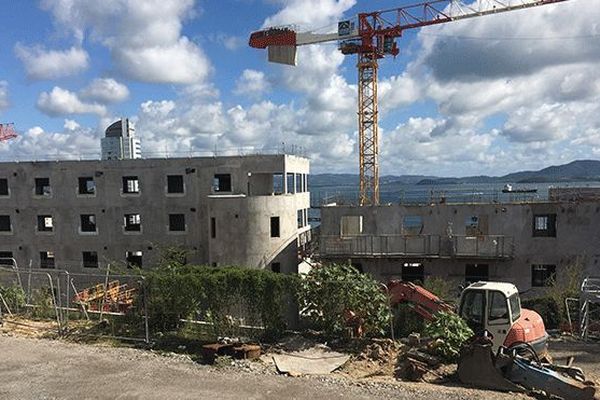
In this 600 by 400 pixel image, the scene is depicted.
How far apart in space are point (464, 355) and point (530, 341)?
2609 millimetres

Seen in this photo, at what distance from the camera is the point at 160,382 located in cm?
1543

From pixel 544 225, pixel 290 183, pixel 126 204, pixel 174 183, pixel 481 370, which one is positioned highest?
pixel 174 183

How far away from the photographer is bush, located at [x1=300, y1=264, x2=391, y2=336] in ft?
63.0

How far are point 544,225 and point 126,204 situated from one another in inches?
1267

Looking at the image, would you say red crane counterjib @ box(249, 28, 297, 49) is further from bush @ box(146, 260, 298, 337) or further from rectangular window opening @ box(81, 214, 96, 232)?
bush @ box(146, 260, 298, 337)

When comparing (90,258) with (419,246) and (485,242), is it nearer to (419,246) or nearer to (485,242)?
(419,246)

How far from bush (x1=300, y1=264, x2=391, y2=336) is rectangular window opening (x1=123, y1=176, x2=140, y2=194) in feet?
86.0

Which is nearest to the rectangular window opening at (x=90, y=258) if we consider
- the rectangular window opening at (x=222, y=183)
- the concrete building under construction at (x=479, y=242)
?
the rectangular window opening at (x=222, y=183)

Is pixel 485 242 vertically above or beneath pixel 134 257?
above

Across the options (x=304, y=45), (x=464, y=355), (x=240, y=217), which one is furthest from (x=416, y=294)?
(x=304, y=45)

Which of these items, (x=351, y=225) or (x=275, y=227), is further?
(x=351, y=225)

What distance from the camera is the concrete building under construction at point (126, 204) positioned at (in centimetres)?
3991

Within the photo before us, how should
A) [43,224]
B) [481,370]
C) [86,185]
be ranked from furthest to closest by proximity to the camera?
[43,224] → [86,185] → [481,370]

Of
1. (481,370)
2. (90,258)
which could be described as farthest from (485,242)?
(90,258)
